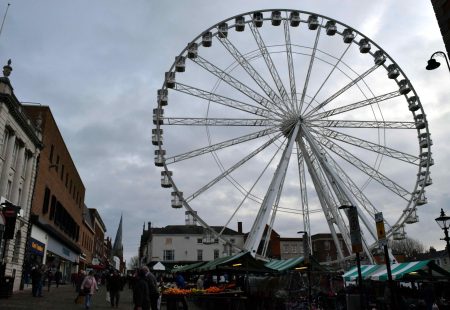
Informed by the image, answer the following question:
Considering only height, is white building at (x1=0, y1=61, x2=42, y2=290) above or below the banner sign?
above

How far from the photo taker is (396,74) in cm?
2736

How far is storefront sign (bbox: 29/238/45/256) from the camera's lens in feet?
94.9

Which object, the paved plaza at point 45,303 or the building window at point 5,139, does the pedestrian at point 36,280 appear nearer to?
the paved plaza at point 45,303

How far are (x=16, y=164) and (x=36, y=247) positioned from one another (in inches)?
277

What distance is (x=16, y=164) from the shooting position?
26703 millimetres

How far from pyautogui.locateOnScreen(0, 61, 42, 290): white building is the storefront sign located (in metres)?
1.10

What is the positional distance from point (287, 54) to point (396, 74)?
710 centimetres

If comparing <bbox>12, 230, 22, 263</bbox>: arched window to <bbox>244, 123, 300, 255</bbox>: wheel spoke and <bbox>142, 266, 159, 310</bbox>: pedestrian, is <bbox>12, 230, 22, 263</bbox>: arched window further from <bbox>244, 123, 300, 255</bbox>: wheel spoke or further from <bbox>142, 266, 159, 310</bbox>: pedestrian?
<bbox>142, 266, 159, 310</bbox>: pedestrian

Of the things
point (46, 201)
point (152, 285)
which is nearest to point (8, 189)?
point (46, 201)

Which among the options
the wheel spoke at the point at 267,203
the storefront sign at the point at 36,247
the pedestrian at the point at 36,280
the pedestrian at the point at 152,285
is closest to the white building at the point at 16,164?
the storefront sign at the point at 36,247

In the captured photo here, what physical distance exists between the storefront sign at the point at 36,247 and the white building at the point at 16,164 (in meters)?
1.10

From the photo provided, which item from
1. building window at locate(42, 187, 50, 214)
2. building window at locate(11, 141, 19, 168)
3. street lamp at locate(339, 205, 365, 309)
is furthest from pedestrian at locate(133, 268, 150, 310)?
building window at locate(42, 187, 50, 214)

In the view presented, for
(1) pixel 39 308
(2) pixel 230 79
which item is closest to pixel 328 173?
(2) pixel 230 79

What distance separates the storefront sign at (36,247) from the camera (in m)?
28.9
